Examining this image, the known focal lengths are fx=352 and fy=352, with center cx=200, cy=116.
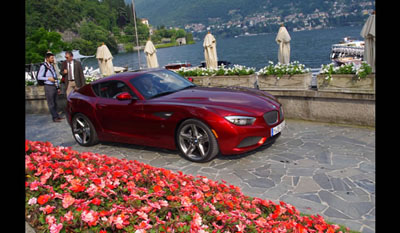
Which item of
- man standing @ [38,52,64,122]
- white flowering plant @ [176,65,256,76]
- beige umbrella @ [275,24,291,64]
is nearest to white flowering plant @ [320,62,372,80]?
beige umbrella @ [275,24,291,64]

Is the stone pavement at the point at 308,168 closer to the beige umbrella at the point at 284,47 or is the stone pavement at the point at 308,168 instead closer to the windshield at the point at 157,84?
the windshield at the point at 157,84

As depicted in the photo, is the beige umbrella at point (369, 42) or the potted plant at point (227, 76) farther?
the potted plant at point (227, 76)

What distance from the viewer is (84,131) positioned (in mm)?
7832

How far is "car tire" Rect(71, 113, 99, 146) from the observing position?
7.60 metres

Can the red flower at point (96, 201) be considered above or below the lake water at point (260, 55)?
below

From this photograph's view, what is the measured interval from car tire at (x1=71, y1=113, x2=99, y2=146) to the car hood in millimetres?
2049

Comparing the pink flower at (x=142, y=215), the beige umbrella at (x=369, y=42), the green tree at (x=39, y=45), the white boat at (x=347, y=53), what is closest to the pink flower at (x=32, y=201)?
the pink flower at (x=142, y=215)

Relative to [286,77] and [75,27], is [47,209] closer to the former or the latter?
[286,77]

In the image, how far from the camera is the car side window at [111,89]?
6912 mm

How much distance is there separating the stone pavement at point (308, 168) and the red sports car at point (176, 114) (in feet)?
1.06

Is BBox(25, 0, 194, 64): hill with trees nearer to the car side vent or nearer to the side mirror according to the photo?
the side mirror

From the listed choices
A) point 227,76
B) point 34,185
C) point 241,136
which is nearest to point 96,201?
point 34,185
